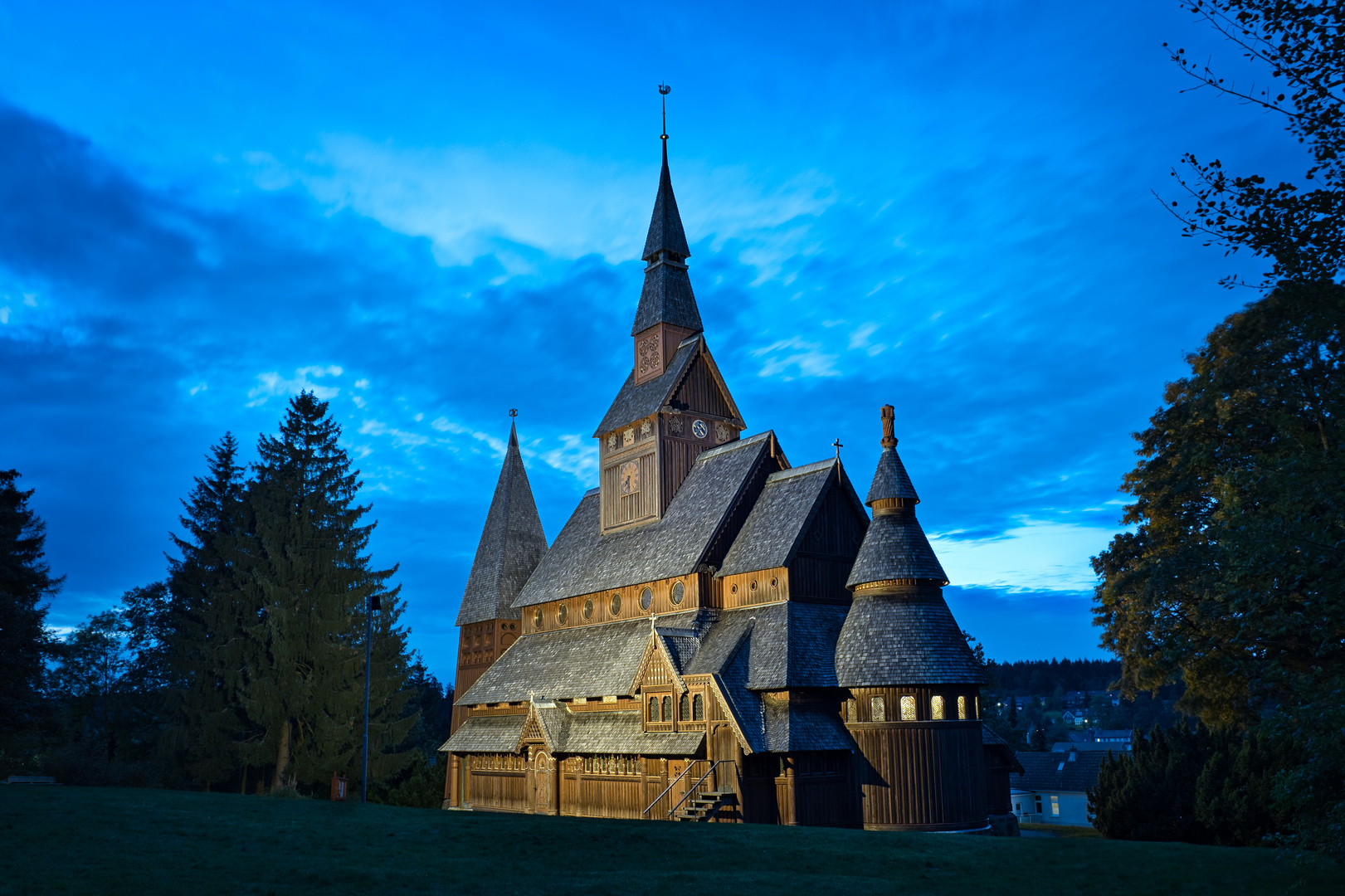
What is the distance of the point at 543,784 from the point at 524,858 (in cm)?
1960

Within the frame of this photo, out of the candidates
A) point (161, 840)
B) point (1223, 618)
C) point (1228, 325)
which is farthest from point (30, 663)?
point (1228, 325)

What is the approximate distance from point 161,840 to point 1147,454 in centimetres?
3314

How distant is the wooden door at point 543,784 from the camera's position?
3984 centimetres

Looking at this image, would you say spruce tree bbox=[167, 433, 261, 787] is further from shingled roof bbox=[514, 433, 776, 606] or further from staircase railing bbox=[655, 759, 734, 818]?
staircase railing bbox=[655, 759, 734, 818]

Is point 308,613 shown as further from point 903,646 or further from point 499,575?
point 903,646

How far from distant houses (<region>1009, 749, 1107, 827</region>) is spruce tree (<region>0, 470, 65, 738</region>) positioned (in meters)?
57.8

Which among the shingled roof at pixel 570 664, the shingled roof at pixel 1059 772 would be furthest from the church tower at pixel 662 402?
the shingled roof at pixel 1059 772

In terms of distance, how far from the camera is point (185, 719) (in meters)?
47.0

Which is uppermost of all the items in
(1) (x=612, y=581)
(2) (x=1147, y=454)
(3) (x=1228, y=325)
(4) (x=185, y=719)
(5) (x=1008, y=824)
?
(3) (x=1228, y=325)

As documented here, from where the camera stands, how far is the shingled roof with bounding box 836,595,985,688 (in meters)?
32.2

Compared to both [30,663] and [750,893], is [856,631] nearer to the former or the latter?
[750,893]

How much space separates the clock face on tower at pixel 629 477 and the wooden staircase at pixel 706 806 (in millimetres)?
17300

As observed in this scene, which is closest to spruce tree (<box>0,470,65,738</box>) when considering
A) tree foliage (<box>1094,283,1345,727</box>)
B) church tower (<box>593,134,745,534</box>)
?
church tower (<box>593,134,745,534</box>)

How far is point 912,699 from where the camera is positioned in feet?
106
